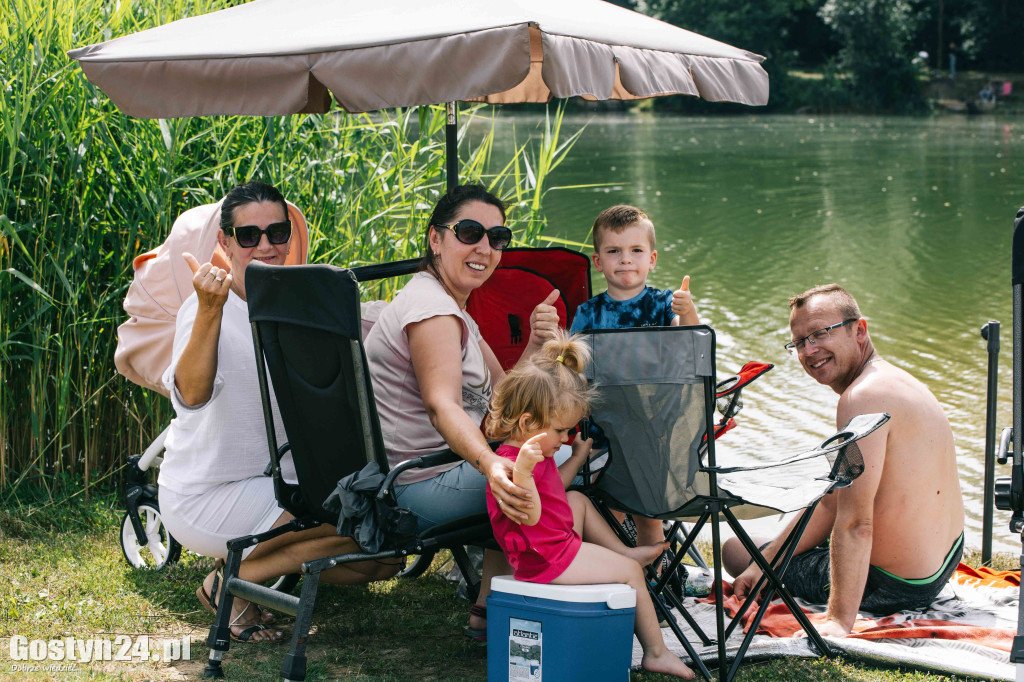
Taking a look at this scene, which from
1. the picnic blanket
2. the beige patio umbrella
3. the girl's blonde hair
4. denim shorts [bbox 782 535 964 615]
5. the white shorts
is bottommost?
the picnic blanket

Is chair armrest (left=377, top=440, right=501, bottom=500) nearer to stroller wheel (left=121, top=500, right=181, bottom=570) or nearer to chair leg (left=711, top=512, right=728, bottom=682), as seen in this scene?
chair leg (left=711, top=512, right=728, bottom=682)

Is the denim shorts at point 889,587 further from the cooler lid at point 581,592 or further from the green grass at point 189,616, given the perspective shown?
the cooler lid at point 581,592

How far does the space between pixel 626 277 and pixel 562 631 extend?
1333mm

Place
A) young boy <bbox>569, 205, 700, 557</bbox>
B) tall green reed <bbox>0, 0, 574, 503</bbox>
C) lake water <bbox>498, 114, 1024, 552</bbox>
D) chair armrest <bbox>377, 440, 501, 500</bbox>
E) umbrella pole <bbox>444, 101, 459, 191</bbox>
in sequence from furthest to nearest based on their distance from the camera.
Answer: lake water <bbox>498, 114, 1024, 552</bbox> < tall green reed <bbox>0, 0, 574, 503</bbox> < umbrella pole <bbox>444, 101, 459, 191</bbox> < young boy <bbox>569, 205, 700, 557</bbox> < chair armrest <bbox>377, 440, 501, 500</bbox>

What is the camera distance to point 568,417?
8.80 ft

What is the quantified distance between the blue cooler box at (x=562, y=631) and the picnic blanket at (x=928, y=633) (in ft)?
1.30

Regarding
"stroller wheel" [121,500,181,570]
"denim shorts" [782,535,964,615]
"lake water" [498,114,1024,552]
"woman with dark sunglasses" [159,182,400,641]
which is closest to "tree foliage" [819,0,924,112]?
"lake water" [498,114,1024,552]

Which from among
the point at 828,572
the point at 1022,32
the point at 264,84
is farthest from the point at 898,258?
the point at 1022,32

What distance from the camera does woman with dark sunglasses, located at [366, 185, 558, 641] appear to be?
288cm

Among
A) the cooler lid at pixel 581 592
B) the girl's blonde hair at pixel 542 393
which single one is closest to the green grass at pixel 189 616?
the cooler lid at pixel 581 592

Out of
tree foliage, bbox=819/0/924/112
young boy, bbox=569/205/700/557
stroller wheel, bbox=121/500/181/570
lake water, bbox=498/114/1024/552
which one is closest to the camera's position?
young boy, bbox=569/205/700/557

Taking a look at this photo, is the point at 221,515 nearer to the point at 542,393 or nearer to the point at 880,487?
the point at 542,393

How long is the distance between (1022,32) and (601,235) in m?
58.2

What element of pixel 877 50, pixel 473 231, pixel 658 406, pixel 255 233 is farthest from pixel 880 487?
pixel 877 50
